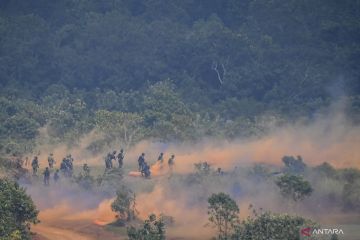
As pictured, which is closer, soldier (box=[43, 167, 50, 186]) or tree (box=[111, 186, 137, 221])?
tree (box=[111, 186, 137, 221])

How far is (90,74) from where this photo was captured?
15425cm

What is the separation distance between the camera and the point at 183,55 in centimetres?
15438

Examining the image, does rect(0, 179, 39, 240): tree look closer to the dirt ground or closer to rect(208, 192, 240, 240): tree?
the dirt ground

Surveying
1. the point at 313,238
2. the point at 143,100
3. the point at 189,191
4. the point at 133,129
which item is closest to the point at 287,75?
the point at 143,100

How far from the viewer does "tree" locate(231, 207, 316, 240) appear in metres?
55.7

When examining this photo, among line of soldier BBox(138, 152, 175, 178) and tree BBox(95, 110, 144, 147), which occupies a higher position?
tree BBox(95, 110, 144, 147)

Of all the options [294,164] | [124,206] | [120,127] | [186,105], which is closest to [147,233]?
[124,206]

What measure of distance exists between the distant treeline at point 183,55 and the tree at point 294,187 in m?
53.3

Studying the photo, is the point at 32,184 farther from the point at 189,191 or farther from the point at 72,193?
the point at 189,191

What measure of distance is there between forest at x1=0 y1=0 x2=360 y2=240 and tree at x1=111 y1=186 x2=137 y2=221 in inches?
5.7

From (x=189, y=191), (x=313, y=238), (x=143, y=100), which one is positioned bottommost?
(x=313, y=238)

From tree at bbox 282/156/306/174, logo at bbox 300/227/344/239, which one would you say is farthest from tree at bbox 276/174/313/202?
tree at bbox 282/156/306/174

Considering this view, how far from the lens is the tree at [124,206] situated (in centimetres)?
7819

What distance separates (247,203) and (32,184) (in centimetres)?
2192
